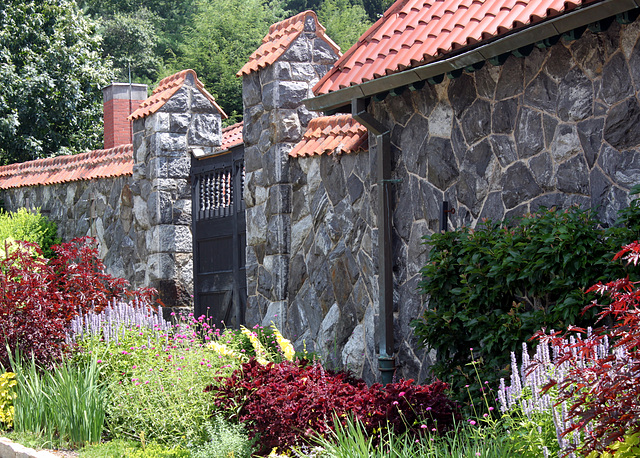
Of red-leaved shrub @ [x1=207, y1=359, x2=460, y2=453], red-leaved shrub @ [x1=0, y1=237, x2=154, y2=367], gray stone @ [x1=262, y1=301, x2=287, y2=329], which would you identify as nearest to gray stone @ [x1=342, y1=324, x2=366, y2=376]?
gray stone @ [x1=262, y1=301, x2=287, y2=329]

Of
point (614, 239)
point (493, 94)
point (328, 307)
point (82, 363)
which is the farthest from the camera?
point (328, 307)

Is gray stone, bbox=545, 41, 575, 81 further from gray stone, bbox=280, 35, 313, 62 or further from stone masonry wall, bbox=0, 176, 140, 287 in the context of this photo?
stone masonry wall, bbox=0, 176, 140, 287

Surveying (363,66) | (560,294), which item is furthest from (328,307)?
(560,294)

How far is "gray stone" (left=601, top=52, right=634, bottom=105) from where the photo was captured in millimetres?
5398

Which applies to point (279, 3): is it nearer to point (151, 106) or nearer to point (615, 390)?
point (151, 106)

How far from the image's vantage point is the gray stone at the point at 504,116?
20.7 ft

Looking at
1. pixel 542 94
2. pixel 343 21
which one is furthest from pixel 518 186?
pixel 343 21

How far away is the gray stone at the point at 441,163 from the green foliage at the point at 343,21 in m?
21.5

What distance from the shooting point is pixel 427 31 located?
719 cm

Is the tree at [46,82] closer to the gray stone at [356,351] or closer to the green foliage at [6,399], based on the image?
the green foliage at [6,399]

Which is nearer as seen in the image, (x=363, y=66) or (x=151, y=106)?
(x=363, y=66)

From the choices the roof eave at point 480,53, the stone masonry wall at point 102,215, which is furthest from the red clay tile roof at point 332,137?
the stone masonry wall at point 102,215

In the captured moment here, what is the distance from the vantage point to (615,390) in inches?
129

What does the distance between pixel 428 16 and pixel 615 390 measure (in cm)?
500
